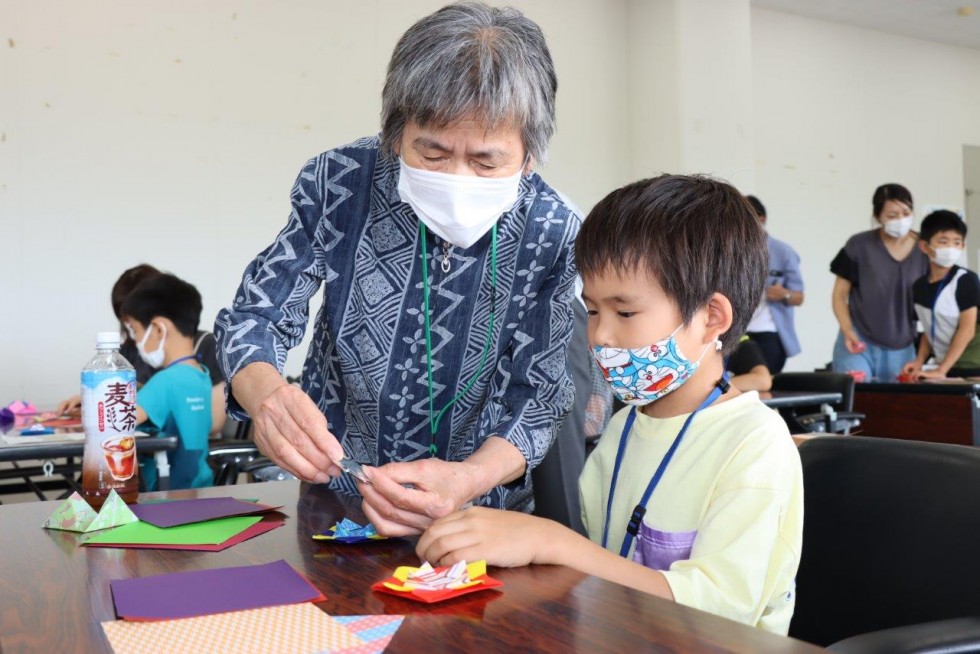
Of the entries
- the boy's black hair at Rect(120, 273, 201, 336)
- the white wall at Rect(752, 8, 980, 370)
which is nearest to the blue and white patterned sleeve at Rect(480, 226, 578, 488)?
the boy's black hair at Rect(120, 273, 201, 336)

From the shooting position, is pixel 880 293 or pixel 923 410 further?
pixel 880 293

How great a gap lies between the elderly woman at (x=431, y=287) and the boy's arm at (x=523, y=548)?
235 millimetres

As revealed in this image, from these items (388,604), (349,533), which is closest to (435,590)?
(388,604)

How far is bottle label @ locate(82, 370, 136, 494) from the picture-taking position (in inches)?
49.1

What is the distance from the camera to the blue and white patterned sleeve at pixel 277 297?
1.18 meters

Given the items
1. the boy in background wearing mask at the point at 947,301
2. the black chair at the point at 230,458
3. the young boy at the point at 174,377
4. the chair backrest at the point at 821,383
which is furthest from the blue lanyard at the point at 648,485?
the boy in background wearing mask at the point at 947,301

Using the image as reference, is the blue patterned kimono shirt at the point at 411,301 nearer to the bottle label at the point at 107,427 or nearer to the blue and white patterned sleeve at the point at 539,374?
the blue and white patterned sleeve at the point at 539,374

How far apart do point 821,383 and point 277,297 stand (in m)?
3.30

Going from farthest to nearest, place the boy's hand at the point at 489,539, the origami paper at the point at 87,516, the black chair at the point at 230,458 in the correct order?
the black chair at the point at 230,458
the origami paper at the point at 87,516
the boy's hand at the point at 489,539

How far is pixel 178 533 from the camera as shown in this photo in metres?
1.04

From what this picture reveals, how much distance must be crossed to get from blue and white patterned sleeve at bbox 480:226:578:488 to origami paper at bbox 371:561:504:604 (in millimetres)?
375

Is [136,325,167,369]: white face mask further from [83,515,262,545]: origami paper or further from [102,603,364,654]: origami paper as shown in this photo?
[102,603,364,654]: origami paper

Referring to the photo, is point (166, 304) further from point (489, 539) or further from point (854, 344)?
point (854, 344)

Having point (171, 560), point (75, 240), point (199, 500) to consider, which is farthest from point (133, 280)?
point (171, 560)
